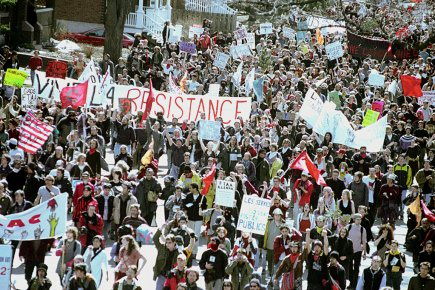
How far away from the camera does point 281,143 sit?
2431cm

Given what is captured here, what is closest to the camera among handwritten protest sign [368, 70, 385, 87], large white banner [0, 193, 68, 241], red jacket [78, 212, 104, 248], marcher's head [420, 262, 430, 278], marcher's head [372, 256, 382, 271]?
marcher's head [420, 262, 430, 278]

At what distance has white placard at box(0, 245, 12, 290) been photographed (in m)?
14.6

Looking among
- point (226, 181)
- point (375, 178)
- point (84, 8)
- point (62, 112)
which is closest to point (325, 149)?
point (375, 178)

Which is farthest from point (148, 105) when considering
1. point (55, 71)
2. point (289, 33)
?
point (289, 33)

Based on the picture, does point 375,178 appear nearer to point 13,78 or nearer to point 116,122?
point 116,122

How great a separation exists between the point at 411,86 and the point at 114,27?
1275cm

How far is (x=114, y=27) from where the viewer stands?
38.9 meters

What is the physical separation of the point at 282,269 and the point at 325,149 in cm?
653

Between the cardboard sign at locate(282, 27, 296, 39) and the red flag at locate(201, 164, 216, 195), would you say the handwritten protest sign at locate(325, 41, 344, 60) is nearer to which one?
the cardboard sign at locate(282, 27, 296, 39)

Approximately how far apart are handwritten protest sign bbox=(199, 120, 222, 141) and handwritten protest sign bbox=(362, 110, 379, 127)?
3324mm

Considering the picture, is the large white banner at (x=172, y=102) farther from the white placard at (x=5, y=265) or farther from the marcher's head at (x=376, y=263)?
the white placard at (x=5, y=265)

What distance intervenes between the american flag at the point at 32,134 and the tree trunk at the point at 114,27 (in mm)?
17443

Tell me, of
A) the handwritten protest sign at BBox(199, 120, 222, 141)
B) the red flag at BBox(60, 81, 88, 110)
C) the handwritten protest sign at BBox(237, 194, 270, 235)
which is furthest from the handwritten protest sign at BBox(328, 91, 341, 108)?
the handwritten protest sign at BBox(237, 194, 270, 235)

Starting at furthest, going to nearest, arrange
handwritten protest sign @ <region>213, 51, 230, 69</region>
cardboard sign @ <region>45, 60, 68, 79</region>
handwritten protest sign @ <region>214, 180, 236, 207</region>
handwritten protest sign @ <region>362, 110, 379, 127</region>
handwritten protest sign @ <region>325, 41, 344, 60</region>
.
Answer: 1. handwritten protest sign @ <region>325, 41, 344, 60</region>
2. handwritten protest sign @ <region>213, 51, 230, 69</region>
3. cardboard sign @ <region>45, 60, 68, 79</region>
4. handwritten protest sign @ <region>362, 110, 379, 127</region>
5. handwritten protest sign @ <region>214, 180, 236, 207</region>
